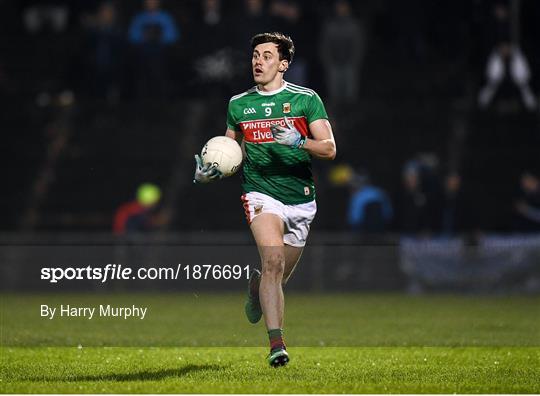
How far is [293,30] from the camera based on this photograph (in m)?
23.1

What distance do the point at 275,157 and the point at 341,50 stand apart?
12.6 m

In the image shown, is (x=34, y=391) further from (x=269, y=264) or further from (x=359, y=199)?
(x=359, y=199)

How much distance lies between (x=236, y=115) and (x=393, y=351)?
279 centimetres

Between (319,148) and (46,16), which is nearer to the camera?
(319,148)

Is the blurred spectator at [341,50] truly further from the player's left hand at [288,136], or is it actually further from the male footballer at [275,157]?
the player's left hand at [288,136]

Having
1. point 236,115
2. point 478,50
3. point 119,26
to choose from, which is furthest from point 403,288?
point 236,115

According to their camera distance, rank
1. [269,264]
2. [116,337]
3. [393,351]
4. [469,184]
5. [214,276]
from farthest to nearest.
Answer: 1. [469,184]
2. [214,276]
3. [116,337]
4. [393,351]
5. [269,264]

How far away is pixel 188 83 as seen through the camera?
25.2 metres

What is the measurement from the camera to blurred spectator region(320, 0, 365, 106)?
78.2 ft

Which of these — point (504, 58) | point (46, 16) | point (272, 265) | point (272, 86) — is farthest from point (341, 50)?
point (272, 265)

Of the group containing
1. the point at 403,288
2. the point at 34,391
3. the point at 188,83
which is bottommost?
the point at 403,288

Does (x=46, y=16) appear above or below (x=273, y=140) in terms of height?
above

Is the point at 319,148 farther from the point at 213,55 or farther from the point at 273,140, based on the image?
the point at 213,55

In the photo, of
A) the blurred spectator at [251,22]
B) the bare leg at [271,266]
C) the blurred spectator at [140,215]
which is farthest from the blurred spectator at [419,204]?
the bare leg at [271,266]
